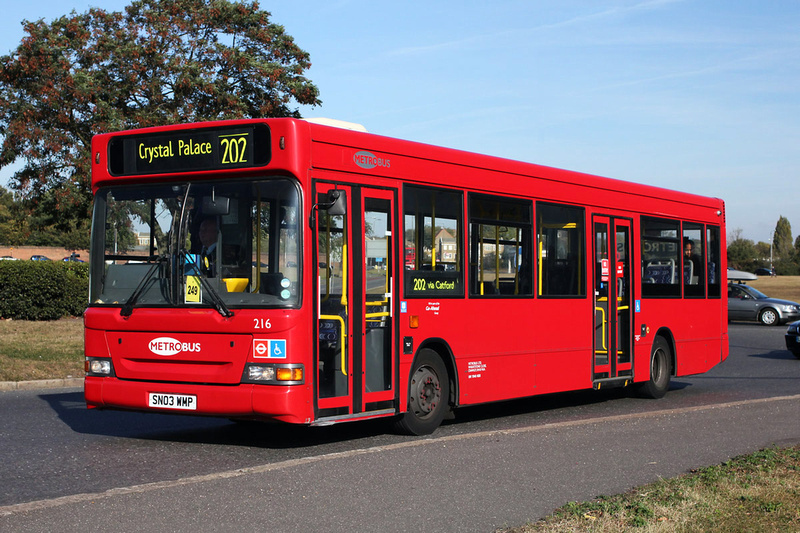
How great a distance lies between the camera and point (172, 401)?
361 inches

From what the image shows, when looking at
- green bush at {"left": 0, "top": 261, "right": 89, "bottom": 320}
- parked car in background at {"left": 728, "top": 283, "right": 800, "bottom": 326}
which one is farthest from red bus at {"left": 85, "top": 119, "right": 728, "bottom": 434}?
parked car in background at {"left": 728, "top": 283, "right": 800, "bottom": 326}

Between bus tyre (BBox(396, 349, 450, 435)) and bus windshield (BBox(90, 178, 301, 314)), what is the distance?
2.11 m

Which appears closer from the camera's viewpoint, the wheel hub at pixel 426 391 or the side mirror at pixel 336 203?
the side mirror at pixel 336 203

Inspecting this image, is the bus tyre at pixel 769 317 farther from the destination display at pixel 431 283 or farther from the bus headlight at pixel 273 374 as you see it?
the bus headlight at pixel 273 374

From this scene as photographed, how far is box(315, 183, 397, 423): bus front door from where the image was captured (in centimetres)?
936

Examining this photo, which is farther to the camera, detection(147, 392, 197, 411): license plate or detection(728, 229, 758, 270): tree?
detection(728, 229, 758, 270): tree

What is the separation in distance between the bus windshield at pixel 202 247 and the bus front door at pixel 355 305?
0.39 meters

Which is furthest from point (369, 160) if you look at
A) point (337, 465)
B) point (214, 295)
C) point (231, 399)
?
point (337, 465)

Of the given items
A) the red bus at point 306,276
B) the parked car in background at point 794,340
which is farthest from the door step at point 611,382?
the parked car in background at point 794,340

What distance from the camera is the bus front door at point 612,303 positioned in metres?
14.0

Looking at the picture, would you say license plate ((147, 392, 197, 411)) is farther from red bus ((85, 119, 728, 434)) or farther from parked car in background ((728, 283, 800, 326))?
parked car in background ((728, 283, 800, 326))

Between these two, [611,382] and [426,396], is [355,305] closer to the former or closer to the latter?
[426,396]

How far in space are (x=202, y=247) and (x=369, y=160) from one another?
1.96 metres

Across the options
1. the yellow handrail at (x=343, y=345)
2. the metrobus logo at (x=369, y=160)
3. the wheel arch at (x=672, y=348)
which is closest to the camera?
the yellow handrail at (x=343, y=345)
